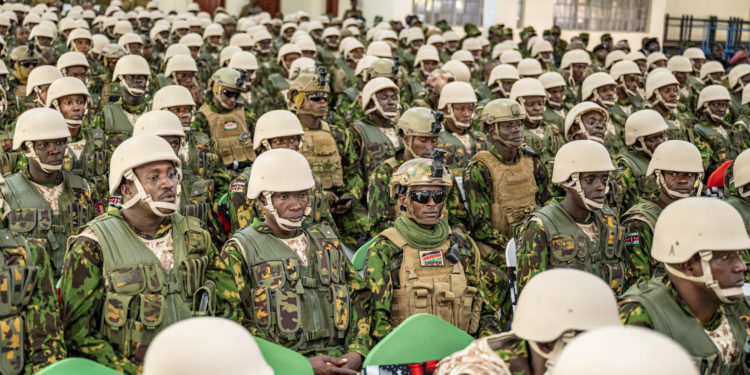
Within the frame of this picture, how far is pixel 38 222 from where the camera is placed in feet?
18.0

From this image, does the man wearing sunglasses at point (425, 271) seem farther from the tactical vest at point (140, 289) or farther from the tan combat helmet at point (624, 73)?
the tan combat helmet at point (624, 73)

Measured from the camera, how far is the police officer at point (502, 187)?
21.1ft

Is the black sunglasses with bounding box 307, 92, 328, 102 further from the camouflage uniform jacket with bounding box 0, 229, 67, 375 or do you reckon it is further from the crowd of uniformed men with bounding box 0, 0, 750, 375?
the camouflage uniform jacket with bounding box 0, 229, 67, 375

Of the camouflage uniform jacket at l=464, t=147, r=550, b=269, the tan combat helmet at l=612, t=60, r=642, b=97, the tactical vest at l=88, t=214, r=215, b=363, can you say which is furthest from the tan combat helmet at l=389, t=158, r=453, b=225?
the tan combat helmet at l=612, t=60, r=642, b=97

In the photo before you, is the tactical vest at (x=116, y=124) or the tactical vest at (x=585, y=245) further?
the tactical vest at (x=116, y=124)

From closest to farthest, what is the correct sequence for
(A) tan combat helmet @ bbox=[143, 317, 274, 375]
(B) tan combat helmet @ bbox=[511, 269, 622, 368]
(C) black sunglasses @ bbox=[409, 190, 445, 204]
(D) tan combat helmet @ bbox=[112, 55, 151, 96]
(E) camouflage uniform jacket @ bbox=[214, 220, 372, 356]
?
(A) tan combat helmet @ bbox=[143, 317, 274, 375] < (B) tan combat helmet @ bbox=[511, 269, 622, 368] < (E) camouflage uniform jacket @ bbox=[214, 220, 372, 356] < (C) black sunglasses @ bbox=[409, 190, 445, 204] < (D) tan combat helmet @ bbox=[112, 55, 151, 96]

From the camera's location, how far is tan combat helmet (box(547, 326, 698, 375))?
2088mm

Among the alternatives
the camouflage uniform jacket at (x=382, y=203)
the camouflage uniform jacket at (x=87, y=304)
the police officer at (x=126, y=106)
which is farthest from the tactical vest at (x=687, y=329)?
the police officer at (x=126, y=106)

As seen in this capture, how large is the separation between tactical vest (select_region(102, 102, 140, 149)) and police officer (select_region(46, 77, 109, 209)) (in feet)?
2.12

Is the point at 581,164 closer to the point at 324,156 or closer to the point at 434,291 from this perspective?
the point at 434,291

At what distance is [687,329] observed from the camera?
3.63 metres

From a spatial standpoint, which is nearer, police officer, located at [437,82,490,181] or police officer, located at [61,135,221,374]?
police officer, located at [61,135,221,374]

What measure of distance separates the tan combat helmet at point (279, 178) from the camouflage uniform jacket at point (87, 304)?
34.7 inches

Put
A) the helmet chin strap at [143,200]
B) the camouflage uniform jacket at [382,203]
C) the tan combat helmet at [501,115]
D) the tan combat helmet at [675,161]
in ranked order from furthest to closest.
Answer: the tan combat helmet at [501,115] < the camouflage uniform jacket at [382,203] < the tan combat helmet at [675,161] < the helmet chin strap at [143,200]
